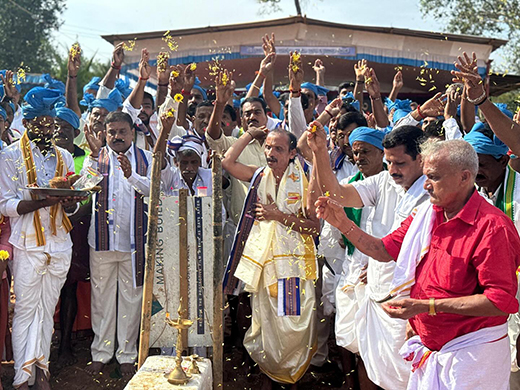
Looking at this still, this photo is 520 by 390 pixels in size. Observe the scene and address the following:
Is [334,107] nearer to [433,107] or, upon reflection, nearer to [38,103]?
[433,107]

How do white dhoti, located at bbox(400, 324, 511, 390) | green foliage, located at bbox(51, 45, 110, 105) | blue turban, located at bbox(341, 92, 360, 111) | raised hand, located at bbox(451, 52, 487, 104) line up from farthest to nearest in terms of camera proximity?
green foliage, located at bbox(51, 45, 110, 105) < blue turban, located at bbox(341, 92, 360, 111) < raised hand, located at bbox(451, 52, 487, 104) < white dhoti, located at bbox(400, 324, 511, 390)

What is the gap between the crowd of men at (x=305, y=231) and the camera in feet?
10.4

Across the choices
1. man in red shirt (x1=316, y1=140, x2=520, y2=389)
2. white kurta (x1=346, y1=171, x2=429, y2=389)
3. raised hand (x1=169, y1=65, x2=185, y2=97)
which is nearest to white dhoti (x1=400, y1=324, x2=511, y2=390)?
man in red shirt (x1=316, y1=140, x2=520, y2=389)

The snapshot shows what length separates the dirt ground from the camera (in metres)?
5.51

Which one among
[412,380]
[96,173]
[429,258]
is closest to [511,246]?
[429,258]

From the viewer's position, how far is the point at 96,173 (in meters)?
5.69

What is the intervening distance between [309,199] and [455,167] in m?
2.09

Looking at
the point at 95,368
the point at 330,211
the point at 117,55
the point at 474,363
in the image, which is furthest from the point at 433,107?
the point at 95,368

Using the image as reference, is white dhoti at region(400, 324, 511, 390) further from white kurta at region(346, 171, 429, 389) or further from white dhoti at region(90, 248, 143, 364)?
white dhoti at region(90, 248, 143, 364)

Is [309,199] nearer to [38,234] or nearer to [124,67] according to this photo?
[38,234]

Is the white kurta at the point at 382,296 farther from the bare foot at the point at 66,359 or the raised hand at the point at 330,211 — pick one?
the bare foot at the point at 66,359

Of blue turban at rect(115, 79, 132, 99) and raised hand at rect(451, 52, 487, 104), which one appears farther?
blue turban at rect(115, 79, 132, 99)

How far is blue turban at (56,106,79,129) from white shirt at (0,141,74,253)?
1.56ft

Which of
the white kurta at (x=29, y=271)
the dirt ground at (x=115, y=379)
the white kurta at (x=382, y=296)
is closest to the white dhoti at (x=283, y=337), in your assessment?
the dirt ground at (x=115, y=379)
